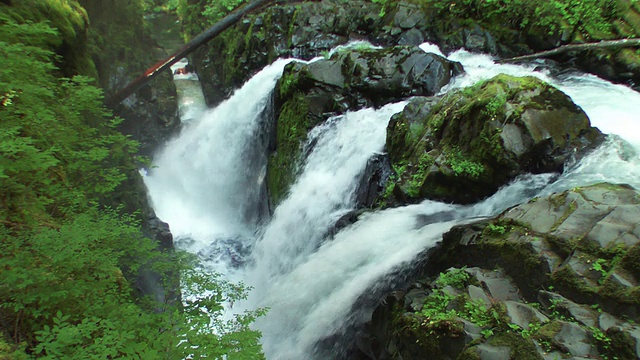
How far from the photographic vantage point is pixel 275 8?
12.5 metres

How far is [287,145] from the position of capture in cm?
877

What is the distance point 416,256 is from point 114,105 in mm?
9370

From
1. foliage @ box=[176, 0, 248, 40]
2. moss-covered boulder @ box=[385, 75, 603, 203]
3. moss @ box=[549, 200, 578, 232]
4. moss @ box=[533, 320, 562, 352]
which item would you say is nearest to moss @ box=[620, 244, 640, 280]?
moss @ box=[549, 200, 578, 232]

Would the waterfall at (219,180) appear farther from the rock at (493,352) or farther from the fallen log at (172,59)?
the rock at (493,352)

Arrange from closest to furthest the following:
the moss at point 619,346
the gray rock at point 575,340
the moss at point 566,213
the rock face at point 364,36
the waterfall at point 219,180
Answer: the moss at point 619,346, the gray rock at point 575,340, the moss at point 566,213, the rock face at point 364,36, the waterfall at point 219,180

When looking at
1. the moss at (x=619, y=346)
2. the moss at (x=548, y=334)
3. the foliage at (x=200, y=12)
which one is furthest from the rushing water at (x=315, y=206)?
the foliage at (x=200, y=12)

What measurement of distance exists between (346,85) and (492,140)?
387 cm

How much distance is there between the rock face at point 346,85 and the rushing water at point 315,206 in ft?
1.06

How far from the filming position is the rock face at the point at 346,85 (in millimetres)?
8125

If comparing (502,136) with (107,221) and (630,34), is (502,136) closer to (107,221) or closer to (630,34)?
(107,221)

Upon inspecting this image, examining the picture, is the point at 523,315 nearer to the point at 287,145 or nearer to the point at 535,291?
the point at 535,291

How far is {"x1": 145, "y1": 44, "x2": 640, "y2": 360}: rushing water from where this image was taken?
507cm

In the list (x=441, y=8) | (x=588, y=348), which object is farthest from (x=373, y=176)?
(x=441, y=8)

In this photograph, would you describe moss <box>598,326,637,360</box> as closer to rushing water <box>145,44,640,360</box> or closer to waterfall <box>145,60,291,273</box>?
rushing water <box>145,44,640,360</box>
